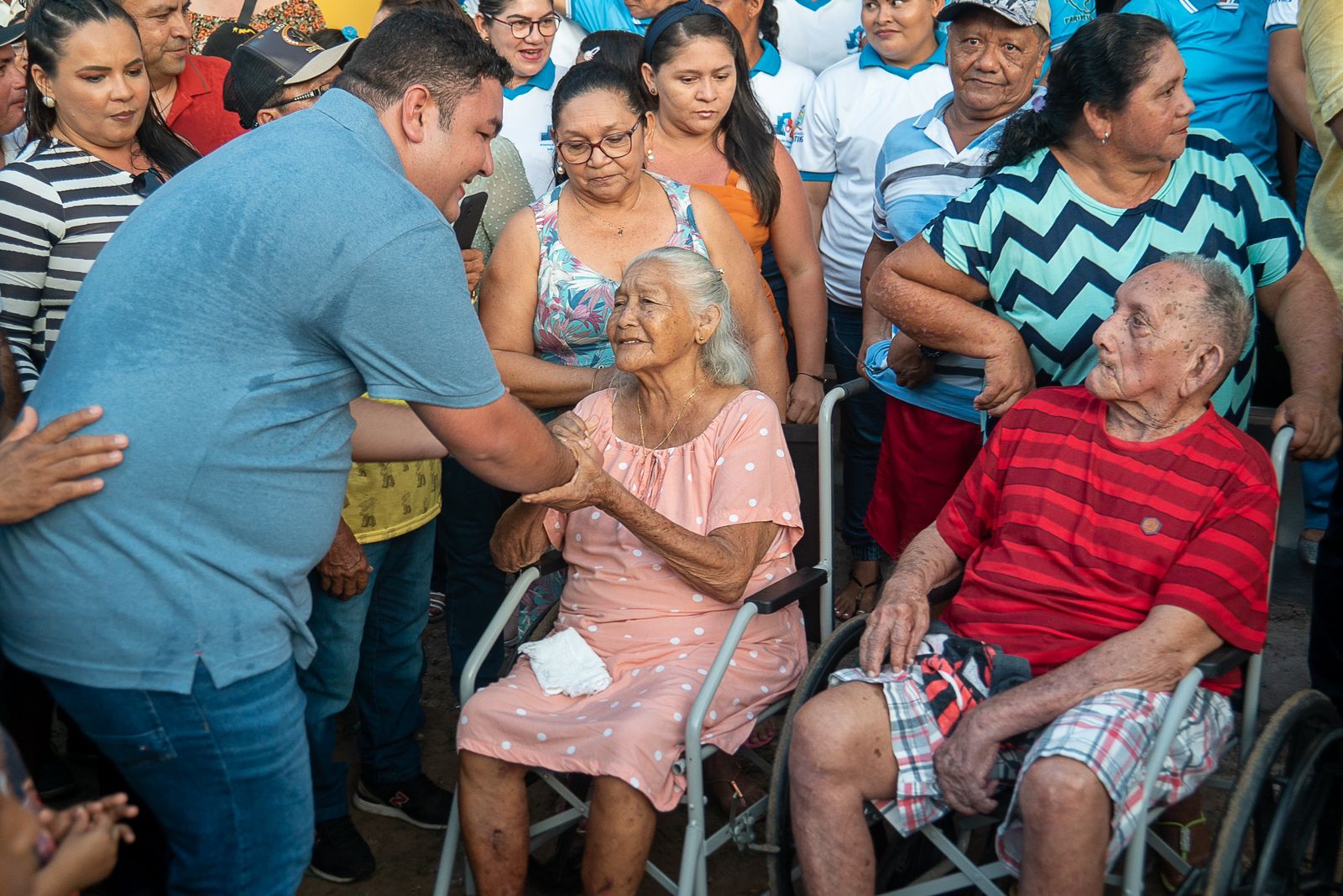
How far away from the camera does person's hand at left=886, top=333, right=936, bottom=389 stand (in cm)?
327

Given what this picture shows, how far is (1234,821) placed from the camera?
7.22 ft

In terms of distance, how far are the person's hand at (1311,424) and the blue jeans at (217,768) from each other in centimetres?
214

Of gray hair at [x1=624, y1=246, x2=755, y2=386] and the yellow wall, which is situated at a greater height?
the yellow wall

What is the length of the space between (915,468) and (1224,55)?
2.08 metres

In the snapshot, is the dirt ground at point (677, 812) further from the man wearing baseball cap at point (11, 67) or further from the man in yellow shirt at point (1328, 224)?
the man wearing baseball cap at point (11, 67)

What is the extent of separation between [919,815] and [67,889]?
154 cm

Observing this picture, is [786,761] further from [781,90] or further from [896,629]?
[781,90]

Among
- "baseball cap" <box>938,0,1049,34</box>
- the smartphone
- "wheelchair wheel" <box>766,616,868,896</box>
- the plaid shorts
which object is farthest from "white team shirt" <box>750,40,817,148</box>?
the plaid shorts

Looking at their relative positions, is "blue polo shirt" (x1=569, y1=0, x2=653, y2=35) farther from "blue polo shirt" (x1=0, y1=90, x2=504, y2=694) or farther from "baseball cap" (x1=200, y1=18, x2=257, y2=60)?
"blue polo shirt" (x1=0, y1=90, x2=504, y2=694)

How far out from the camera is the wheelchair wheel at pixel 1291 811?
7.25ft

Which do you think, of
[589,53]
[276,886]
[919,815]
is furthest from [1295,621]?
[276,886]

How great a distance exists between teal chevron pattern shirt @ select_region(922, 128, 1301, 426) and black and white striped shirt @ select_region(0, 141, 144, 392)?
2.00 m

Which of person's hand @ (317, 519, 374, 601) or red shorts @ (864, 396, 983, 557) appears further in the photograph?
red shorts @ (864, 396, 983, 557)

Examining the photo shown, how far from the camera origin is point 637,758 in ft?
8.34
